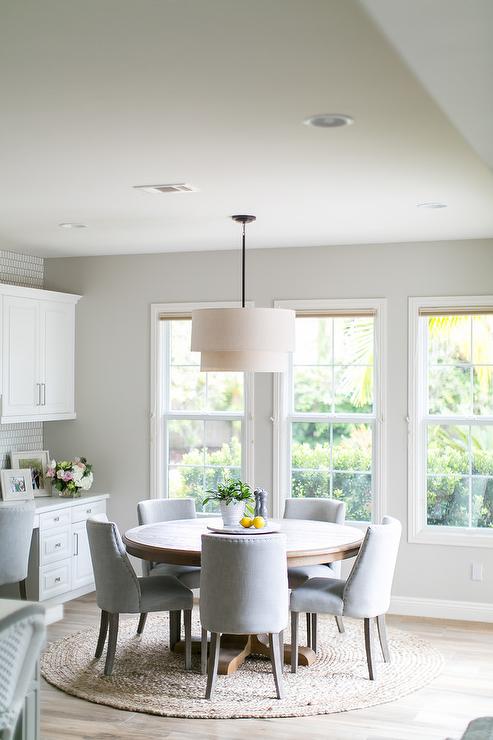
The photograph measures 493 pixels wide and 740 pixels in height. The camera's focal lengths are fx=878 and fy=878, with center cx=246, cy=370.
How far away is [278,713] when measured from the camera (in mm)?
4301

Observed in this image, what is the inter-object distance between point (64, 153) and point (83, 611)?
364 cm

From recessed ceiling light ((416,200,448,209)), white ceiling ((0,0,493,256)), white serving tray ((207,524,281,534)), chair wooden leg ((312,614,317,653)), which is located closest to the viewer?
white ceiling ((0,0,493,256))

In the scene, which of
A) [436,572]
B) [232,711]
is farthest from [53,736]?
[436,572]

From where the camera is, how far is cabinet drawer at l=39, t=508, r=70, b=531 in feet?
20.2

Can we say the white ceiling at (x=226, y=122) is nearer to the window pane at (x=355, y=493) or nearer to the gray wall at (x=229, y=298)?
the gray wall at (x=229, y=298)

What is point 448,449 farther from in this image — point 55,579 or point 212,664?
point 55,579

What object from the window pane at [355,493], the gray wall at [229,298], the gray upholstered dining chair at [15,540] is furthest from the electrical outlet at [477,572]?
the gray upholstered dining chair at [15,540]

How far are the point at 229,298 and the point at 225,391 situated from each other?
72 cm

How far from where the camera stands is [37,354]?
21.7ft

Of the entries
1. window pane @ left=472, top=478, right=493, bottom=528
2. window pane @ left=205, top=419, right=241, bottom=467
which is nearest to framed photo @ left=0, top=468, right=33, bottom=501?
window pane @ left=205, top=419, right=241, bottom=467

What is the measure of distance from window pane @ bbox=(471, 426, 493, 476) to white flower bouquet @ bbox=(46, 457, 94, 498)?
112 inches

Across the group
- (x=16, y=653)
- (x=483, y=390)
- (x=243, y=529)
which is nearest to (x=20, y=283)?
(x=243, y=529)

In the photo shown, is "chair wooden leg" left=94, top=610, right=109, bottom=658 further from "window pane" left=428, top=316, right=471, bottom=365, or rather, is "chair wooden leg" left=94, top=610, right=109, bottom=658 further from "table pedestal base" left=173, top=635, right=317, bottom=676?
"window pane" left=428, top=316, right=471, bottom=365

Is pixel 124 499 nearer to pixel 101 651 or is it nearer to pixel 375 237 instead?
pixel 101 651
